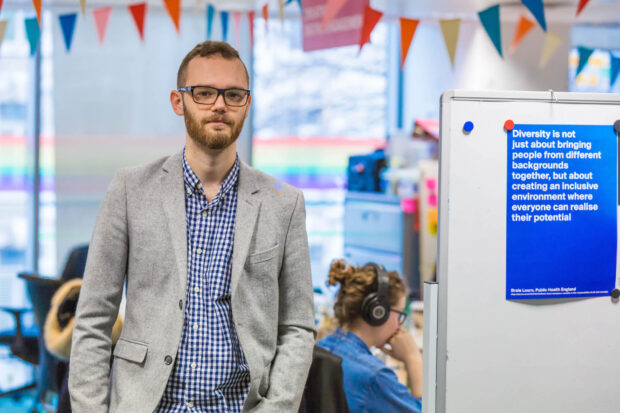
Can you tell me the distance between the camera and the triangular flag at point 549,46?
16.8 ft

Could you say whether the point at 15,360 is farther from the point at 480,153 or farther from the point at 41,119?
the point at 480,153

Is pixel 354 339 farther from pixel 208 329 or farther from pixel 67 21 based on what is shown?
pixel 67 21

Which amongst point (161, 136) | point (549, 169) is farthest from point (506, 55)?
point (549, 169)

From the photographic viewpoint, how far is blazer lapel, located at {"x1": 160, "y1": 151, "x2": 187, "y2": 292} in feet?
5.20

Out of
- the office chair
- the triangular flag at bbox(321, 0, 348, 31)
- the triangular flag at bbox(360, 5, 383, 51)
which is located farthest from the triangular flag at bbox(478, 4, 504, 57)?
the office chair

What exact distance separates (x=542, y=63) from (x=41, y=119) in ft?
12.6

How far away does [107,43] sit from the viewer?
17.1ft

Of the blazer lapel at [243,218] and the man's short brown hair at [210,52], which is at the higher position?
the man's short brown hair at [210,52]

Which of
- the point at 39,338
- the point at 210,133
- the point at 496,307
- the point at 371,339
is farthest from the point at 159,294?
the point at 39,338

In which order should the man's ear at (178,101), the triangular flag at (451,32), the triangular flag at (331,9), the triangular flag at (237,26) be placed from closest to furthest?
the man's ear at (178,101) < the triangular flag at (451,32) < the triangular flag at (331,9) < the triangular flag at (237,26)

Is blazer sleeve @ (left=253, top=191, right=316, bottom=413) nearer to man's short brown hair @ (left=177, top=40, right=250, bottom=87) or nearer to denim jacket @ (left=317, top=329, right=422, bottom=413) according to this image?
man's short brown hair @ (left=177, top=40, right=250, bottom=87)

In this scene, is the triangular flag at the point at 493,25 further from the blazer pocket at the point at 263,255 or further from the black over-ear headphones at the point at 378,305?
the blazer pocket at the point at 263,255

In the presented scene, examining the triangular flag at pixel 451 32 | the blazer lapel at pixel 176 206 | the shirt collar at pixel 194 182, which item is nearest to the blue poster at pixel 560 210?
the shirt collar at pixel 194 182

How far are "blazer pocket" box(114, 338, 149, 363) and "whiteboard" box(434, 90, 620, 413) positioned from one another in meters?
0.82
